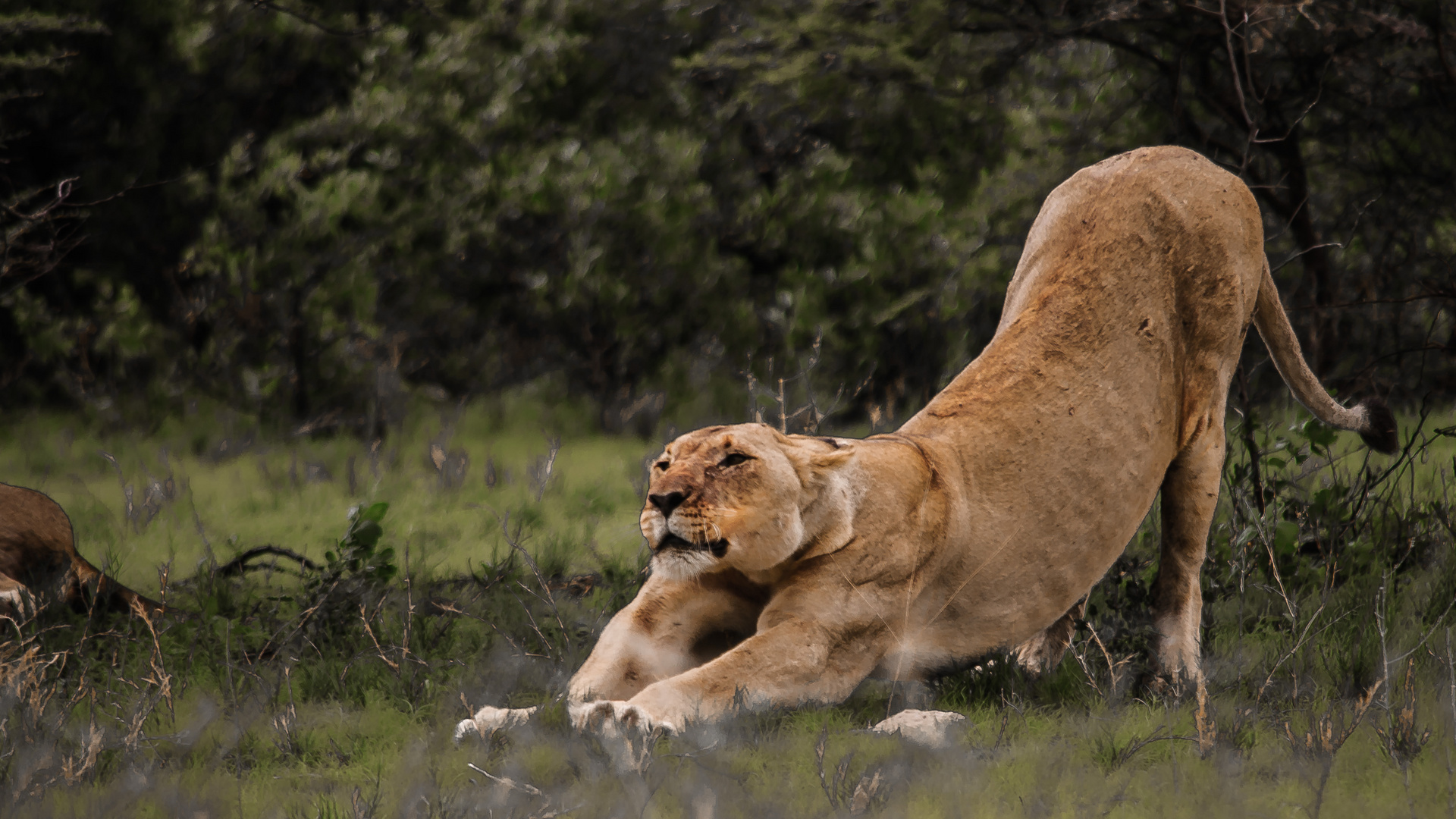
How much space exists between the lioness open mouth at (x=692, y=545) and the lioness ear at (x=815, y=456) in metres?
0.32

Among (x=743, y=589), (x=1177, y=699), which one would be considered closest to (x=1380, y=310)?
(x=1177, y=699)

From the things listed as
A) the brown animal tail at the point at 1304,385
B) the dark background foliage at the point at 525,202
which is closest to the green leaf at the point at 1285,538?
the brown animal tail at the point at 1304,385

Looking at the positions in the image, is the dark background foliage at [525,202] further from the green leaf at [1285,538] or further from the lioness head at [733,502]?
the lioness head at [733,502]

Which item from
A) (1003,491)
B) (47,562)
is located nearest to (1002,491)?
(1003,491)

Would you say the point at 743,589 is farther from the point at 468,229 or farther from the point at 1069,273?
Answer: the point at 468,229

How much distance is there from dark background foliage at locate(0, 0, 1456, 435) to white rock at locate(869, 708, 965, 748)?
602 centimetres

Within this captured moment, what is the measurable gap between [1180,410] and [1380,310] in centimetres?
510

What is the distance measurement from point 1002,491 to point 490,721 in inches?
60.7

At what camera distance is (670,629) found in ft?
11.5

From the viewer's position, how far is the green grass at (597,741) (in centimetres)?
290

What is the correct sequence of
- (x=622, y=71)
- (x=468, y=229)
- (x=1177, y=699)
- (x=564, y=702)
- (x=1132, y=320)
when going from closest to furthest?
1. (x=564, y=702)
2. (x=1177, y=699)
3. (x=1132, y=320)
4. (x=468, y=229)
5. (x=622, y=71)

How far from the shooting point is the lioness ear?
3.38m

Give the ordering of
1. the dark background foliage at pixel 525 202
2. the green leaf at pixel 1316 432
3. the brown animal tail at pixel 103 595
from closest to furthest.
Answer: the brown animal tail at pixel 103 595
the green leaf at pixel 1316 432
the dark background foliage at pixel 525 202

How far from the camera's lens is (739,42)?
9086mm
